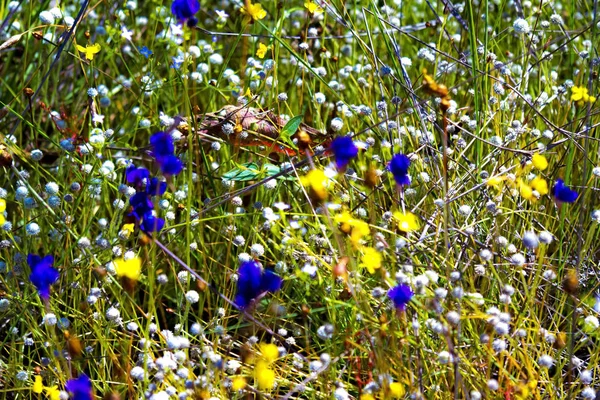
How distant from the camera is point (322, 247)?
1429 millimetres

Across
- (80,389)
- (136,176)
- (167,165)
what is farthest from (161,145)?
(80,389)

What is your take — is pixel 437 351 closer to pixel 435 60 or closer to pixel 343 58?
pixel 435 60

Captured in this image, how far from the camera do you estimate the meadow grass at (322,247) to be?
119 centimetres

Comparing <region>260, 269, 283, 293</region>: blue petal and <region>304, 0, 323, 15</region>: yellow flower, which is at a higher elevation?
<region>304, 0, 323, 15</region>: yellow flower

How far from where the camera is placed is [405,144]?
70.6 inches

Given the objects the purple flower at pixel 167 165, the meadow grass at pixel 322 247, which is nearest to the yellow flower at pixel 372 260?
the meadow grass at pixel 322 247

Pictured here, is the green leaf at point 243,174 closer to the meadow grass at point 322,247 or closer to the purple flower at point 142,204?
the meadow grass at point 322,247

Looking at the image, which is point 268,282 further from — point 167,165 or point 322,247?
point 322,247

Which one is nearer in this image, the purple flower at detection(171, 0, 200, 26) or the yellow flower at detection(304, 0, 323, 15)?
the purple flower at detection(171, 0, 200, 26)

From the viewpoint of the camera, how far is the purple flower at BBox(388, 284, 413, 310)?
3.74 ft

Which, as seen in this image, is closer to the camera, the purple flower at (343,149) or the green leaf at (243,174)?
the purple flower at (343,149)

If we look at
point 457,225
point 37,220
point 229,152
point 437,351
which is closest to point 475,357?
point 437,351

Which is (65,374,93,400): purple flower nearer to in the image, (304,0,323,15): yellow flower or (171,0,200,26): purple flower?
(171,0,200,26): purple flower

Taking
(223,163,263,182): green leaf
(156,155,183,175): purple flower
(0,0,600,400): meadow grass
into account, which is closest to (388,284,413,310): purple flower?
(0,0,600,400): meadow grass
